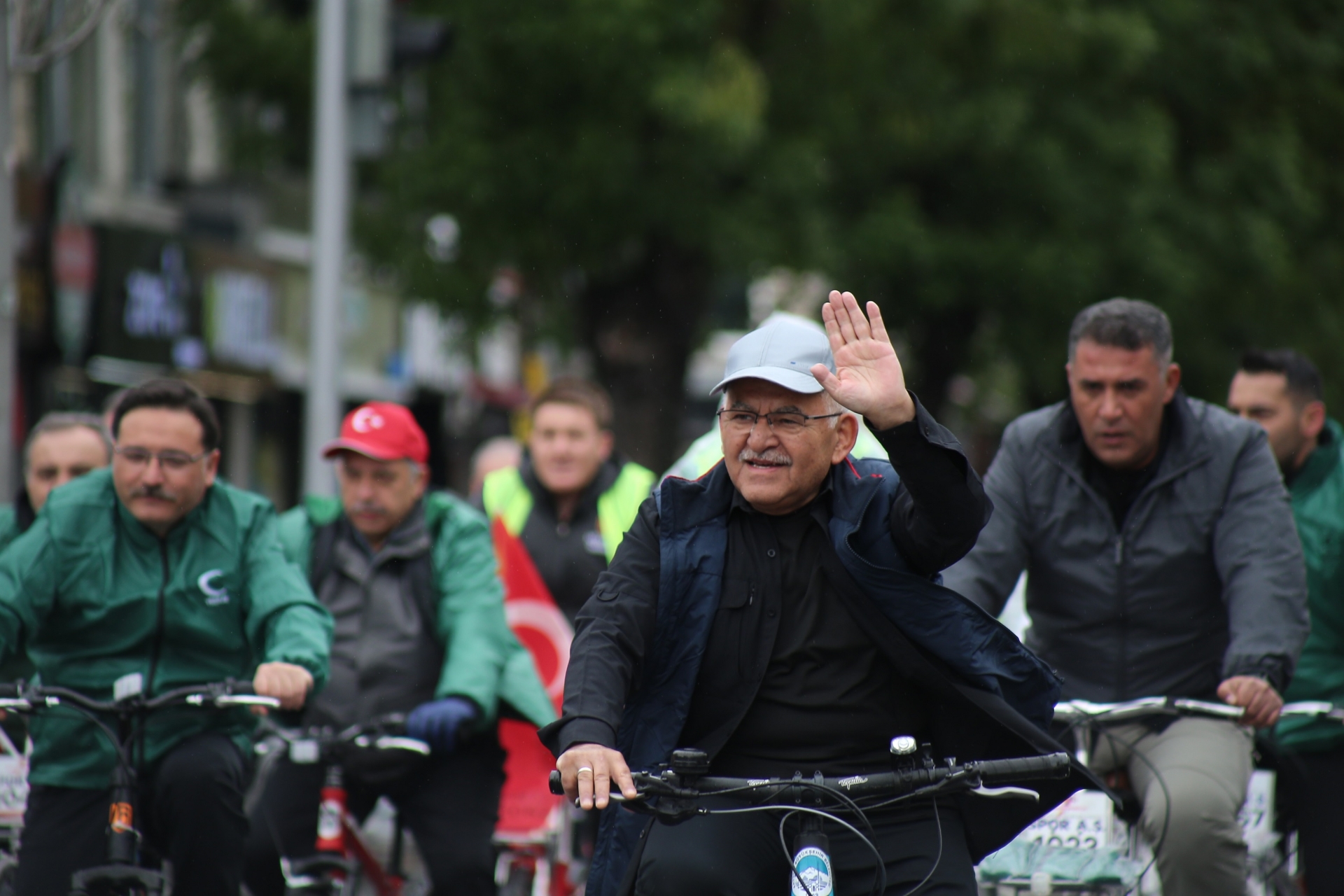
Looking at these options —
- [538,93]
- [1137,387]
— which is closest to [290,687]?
[1137,387]

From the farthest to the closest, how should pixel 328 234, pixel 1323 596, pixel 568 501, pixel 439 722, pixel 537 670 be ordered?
pixel 328 234 < pixel 568 501 < pixel 537 670 < pixel 1323 596 < pixel 439 722

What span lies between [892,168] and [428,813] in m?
14.7

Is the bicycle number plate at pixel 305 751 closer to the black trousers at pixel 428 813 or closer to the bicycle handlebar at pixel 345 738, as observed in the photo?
the bicycle handlebar at pixel 345 738

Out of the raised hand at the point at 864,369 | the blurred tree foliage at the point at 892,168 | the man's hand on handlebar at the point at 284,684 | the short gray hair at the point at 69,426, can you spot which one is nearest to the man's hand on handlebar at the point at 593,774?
the raised hand at the point at 864,369

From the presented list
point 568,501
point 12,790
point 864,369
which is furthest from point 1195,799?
point 12,790

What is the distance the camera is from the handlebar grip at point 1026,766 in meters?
4.22

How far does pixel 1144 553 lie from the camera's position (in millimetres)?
5883

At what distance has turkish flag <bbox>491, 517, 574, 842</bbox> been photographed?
729cm

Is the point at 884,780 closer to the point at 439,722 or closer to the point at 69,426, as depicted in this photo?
the point at 439,722

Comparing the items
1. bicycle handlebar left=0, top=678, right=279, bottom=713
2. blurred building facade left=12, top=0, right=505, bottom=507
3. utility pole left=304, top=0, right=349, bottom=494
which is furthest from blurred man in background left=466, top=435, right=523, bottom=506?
bicycle handlebar left=0, top=678, right=279, bottom=713

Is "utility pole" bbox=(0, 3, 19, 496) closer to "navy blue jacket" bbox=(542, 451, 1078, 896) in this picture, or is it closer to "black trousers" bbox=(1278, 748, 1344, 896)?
"navy blue jacket" bbox=(542, 451, 1078, 896)

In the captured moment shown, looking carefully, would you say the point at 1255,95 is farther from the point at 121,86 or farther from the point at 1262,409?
the point at 1262,409

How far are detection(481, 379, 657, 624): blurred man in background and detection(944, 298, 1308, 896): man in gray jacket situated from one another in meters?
2.65

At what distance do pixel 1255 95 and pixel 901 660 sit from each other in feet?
62.0
